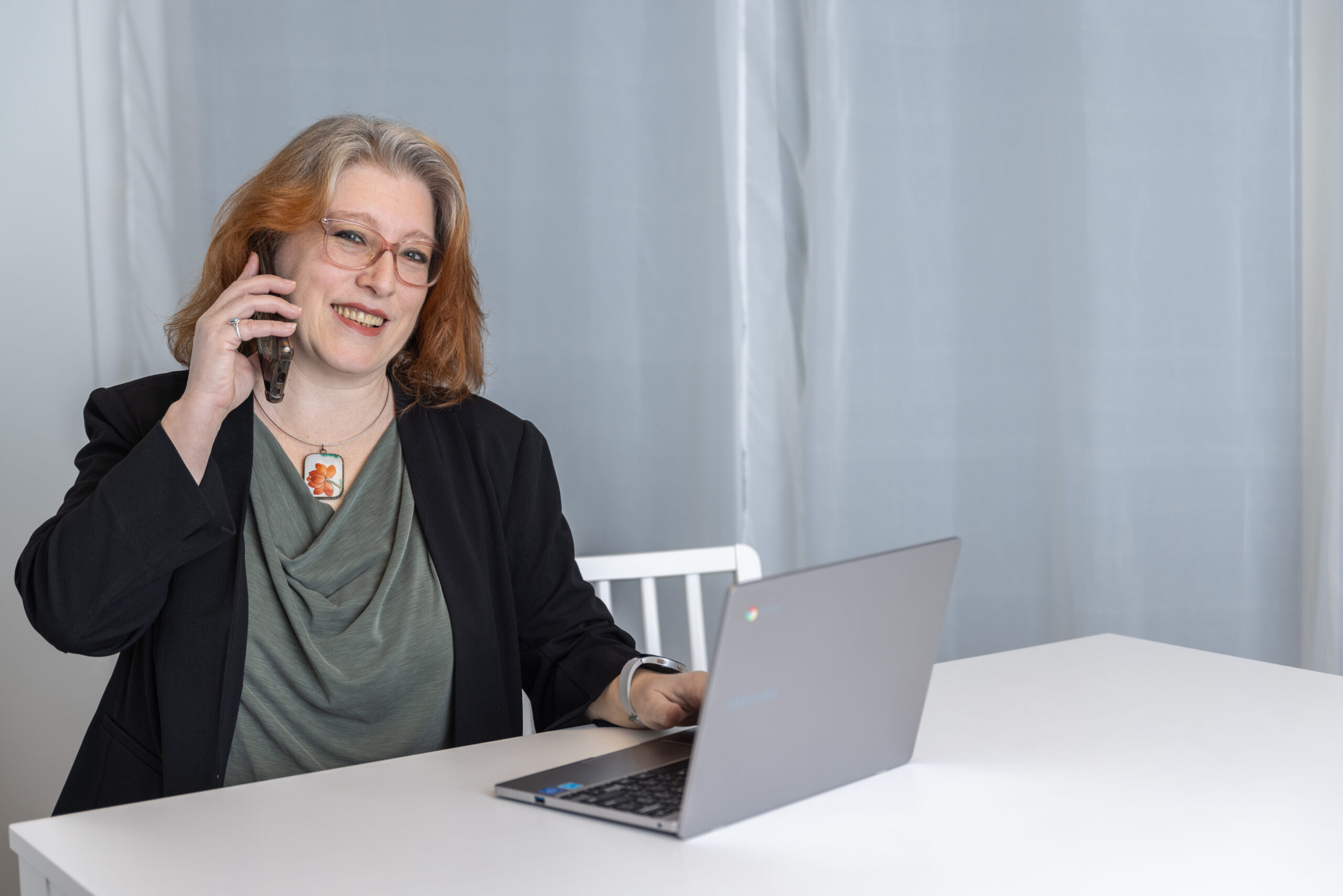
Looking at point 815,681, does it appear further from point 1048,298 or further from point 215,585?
point 1048,298

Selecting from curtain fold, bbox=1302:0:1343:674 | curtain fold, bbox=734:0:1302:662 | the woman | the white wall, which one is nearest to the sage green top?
the woman

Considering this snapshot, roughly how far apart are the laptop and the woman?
22 cm

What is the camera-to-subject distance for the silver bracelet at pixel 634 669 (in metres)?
1.26

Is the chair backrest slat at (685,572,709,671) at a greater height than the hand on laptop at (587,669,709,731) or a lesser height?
lesser

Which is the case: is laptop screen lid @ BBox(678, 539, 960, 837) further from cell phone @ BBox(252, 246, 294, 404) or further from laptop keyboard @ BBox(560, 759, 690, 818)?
cell phone @ BBox(252, 246, 294, 404)

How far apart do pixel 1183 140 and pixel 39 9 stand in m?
2.12

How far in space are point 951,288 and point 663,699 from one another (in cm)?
135

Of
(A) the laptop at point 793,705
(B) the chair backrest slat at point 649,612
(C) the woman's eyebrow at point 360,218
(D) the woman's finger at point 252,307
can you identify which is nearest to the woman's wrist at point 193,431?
(D) the woman's finger at point 252,307

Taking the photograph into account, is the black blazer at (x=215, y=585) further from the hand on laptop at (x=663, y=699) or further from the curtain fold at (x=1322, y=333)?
the curtain fold at (x=1322, y=333)

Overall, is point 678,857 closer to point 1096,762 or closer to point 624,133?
point 1096,762

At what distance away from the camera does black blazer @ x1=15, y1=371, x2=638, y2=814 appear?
4.09 feet

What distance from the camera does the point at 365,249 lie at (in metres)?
1.53

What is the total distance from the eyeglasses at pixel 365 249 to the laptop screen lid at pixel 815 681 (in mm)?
873

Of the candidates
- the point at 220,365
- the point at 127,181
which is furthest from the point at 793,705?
the point at 127,181
